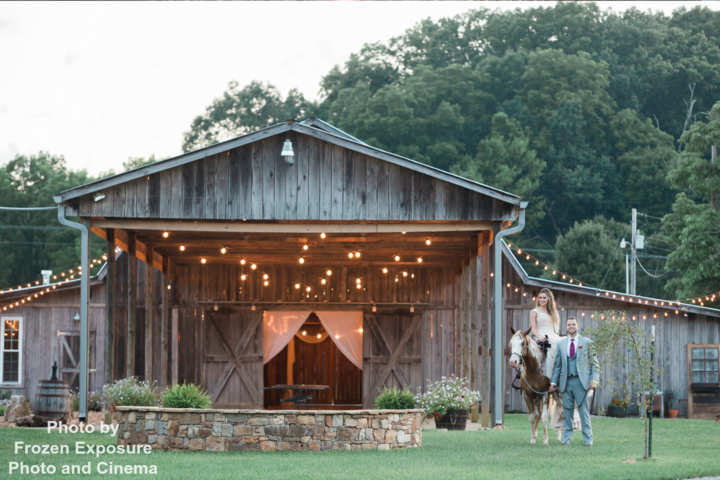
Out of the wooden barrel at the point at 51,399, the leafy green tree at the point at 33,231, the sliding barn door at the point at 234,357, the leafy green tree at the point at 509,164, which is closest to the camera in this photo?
the wooden barrel at the point at 51,399

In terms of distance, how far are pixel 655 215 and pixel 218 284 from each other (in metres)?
22.9

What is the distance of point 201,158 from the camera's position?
40.6ft

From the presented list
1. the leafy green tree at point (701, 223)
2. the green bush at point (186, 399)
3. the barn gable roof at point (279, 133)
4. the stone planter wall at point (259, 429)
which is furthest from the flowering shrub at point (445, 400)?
the leafy green tree at point (701, 223)

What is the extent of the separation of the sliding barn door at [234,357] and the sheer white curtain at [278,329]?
6.0 inches

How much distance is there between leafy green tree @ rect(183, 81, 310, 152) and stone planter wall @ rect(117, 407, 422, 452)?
1338 inches

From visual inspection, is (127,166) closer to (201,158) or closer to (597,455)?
(201,158)

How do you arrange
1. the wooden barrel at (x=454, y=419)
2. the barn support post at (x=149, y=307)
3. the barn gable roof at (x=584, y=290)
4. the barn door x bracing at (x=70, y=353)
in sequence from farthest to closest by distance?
1. the barn door x bracing at (x=70, y=353)
2. the barn gable roof at (x=584, y=290)
3. the barn support post at (x=149, y=307)
4. the wooden barrel at (x=454, y=419)

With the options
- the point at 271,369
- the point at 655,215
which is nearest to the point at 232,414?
the point at 271,369

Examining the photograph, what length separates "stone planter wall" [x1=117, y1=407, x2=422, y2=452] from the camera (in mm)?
9391

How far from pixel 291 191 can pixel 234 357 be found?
6.98 meters

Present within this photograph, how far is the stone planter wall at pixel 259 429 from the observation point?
9.39 meters

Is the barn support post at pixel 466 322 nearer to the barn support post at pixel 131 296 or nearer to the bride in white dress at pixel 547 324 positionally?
the bride in white dress at pixel 547 324

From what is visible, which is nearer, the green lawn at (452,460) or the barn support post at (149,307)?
the green lawn at (452,460)

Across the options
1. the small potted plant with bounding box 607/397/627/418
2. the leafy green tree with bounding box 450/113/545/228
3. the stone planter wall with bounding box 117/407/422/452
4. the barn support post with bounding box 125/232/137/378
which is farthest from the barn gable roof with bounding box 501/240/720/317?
the leafy green tree with bounding box 450/113/545/228
